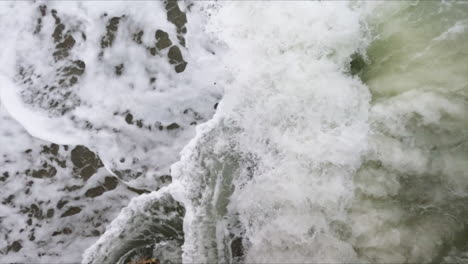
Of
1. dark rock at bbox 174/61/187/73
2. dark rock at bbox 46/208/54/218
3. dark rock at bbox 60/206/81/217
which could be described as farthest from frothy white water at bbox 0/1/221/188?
dark rock at bbox 46/208/54/218

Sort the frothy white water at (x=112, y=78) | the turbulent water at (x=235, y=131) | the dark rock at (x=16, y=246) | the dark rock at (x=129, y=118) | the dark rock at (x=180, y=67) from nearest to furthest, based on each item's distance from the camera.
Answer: the turbulent water at (x=235, y=131)
the dark rock at (x=16, y=246)
the frothy white water at (x=112, y=78)
the dark rock at (x=129, y=118)
the dark rock at (x=180, y=67)

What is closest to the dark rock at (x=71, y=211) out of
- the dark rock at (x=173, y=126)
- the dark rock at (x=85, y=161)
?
the dark rock at (x=85, y=161)

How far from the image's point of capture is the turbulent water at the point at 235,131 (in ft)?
12.5

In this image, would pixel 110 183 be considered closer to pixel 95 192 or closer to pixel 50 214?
pixel 95 192

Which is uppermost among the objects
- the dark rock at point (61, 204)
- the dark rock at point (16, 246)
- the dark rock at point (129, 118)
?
the dark rock at point (129, 118)

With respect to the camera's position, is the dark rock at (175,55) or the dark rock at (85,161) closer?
the dark rock at (85,161)

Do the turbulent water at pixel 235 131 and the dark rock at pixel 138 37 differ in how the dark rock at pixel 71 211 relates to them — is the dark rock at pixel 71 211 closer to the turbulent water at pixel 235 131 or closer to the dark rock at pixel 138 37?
the turbulent water at pixel 235 131

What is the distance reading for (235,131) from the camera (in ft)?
14.0

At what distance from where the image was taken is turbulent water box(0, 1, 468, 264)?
382 centimetres

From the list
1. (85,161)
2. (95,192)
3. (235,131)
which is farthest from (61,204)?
(235,131)

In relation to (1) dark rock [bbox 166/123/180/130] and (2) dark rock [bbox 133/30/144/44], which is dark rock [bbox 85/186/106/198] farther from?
(2) dark rock [bbox 133/30/144/44]

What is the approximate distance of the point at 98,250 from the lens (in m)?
3.97

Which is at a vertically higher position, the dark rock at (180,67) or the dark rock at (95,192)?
the dark rock at (180,67)

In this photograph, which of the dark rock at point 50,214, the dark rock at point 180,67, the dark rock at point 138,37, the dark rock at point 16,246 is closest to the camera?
the dark rock at point 16,246
